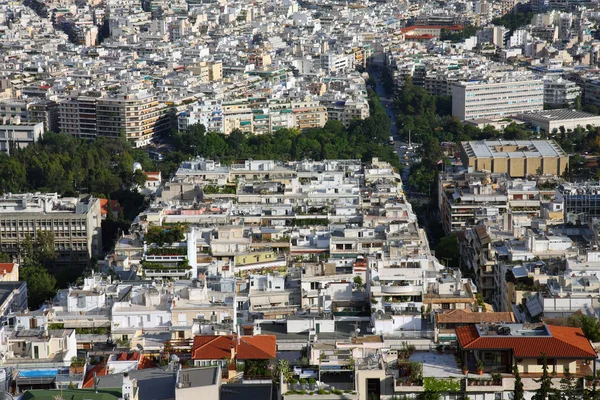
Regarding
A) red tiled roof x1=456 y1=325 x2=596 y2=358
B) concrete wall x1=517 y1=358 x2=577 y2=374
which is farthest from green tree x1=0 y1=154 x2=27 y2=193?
concrete wall x1=517 y1=358 x2=577 y2=374

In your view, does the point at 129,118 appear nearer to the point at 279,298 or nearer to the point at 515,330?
the point at 279,298

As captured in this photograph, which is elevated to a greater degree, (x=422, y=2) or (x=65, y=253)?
(x=422, y=2)

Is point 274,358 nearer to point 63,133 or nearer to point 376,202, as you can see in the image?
point 376,202

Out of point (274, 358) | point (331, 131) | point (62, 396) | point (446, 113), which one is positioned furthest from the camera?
point (446, 113)

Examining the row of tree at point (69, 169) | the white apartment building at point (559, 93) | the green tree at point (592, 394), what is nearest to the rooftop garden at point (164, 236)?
the row of tree at point (69, 169)

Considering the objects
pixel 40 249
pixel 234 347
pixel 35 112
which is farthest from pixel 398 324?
pixel 35 112

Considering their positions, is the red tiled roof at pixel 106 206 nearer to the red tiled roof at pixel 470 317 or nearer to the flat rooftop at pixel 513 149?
the flat rooftop at pixel 513 149

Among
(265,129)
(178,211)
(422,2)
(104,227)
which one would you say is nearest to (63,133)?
(265,129)

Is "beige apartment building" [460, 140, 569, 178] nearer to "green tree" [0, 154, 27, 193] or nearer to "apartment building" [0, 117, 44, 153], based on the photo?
"green tree" [0, 154, 27, 193]
